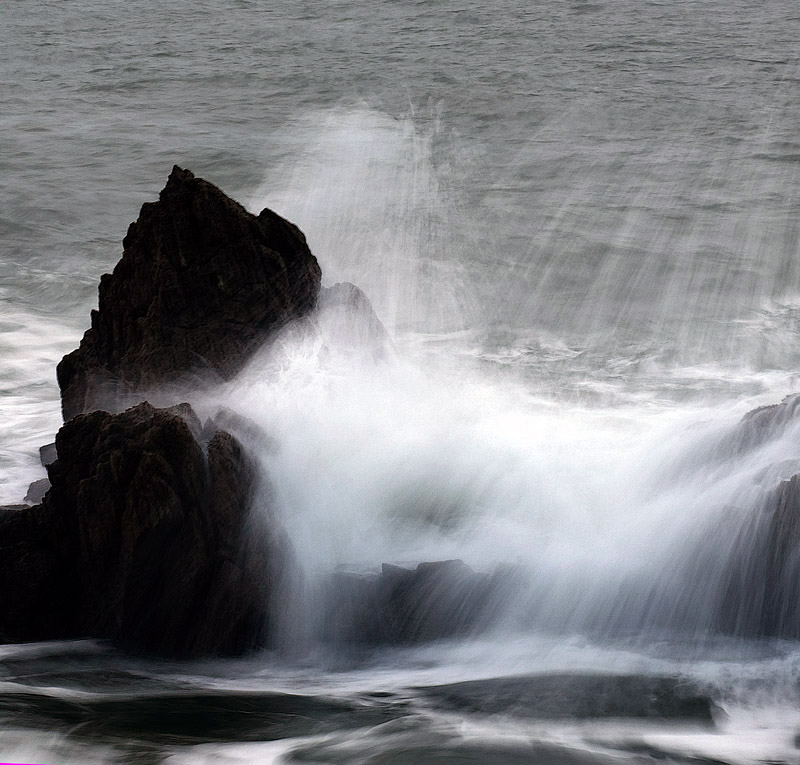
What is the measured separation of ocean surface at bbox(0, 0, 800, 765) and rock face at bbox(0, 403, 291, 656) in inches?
8.3

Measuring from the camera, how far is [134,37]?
2914 centimetres

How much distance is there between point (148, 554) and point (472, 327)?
7537 millimetres

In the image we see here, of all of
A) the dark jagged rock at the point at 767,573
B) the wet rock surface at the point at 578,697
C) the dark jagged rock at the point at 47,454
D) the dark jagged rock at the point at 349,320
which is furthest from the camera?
the dark jagged rock at the point at 47,454

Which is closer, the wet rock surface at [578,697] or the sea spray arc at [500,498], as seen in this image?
the wet rock surface at [578,697]

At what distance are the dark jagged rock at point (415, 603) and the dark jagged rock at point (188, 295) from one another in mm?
2155

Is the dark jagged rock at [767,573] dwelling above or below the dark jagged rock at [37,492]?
below

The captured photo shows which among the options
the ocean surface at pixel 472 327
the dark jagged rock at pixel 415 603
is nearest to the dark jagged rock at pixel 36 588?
the ocean surface at pixel 472 327

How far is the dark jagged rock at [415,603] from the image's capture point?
671 cm

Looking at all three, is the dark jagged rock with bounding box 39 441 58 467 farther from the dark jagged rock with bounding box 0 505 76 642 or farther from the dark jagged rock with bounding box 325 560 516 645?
the dark jagged rock with bounding box 325 560 516 645

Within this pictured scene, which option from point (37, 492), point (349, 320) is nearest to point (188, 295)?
point (349, 320)

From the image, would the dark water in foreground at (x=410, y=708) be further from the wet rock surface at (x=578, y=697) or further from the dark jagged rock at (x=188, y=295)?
the dark jagged rock at (x=188, y=295)

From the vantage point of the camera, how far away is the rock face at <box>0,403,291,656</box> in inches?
257

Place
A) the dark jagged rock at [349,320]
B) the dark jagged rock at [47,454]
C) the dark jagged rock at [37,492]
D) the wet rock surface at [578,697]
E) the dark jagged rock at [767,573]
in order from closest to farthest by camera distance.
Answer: the wet rock surface at [578,697] < the dark jagged rock at [767,573] < the dark jagged rock at [37,492] < the dark jagged rock at [349,320] < the dark jagged rock at [47,454]

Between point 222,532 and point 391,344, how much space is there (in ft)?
11.1
